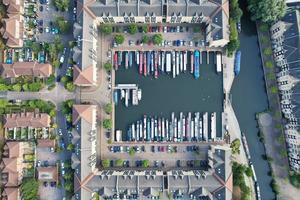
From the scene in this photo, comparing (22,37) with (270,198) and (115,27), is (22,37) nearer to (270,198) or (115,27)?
(115,27)

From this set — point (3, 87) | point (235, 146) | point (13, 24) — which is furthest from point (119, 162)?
point (13, 24)

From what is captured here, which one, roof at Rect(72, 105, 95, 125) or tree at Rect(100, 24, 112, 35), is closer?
roof at Rect(72, 105, 95, 125)

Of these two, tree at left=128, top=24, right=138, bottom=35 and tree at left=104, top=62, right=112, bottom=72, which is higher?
tree at left=128, top=24, right=138, bottom=35

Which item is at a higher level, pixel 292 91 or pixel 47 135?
pixel 292 91

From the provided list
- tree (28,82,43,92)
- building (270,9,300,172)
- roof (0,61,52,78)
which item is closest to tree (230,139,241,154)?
building (270,9,300,172)

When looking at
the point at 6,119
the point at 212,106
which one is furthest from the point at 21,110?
the point at 212,106

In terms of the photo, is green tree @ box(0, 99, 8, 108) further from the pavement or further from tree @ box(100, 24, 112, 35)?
→ the pavement
